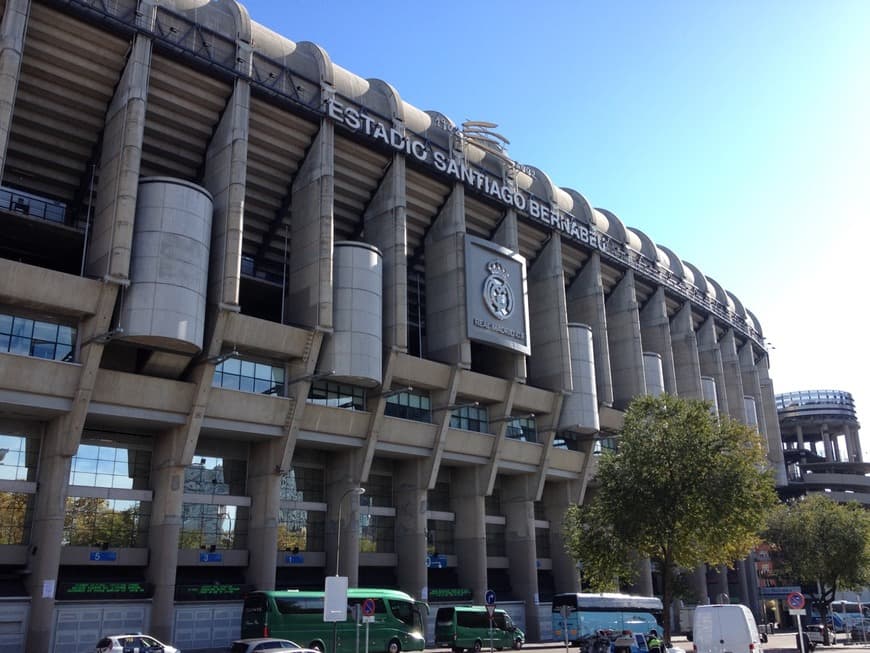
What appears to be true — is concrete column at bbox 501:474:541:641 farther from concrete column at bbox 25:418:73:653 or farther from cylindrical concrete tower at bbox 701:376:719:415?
concrete column at bbox 25:418:73:653

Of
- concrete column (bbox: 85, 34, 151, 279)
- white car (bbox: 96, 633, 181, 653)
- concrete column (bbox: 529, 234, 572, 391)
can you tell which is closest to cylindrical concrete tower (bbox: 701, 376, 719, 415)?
concrete column (bbox: 529, 234, 572, 391)

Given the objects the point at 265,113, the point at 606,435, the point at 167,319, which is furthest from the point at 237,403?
the point at 606,435

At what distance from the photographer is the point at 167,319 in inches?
1486

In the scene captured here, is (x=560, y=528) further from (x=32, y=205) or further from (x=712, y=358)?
(x=32, y=205)

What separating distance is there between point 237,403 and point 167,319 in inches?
275

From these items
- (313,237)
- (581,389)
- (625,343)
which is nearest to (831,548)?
(625,343)

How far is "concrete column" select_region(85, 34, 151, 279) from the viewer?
122ft

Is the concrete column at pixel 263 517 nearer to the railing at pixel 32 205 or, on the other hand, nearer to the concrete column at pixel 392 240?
the concrete column at pixel 392 240

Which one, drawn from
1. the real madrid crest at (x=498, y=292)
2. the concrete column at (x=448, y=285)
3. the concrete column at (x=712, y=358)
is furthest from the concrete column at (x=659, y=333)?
the concrete column at (x=448, y=285)

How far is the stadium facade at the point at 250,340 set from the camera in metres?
37.6

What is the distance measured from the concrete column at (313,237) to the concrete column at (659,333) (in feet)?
132

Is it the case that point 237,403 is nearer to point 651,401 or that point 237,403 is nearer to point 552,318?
point 651,401

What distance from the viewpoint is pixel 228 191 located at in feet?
140

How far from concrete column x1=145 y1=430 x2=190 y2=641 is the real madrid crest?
76.3 ft
